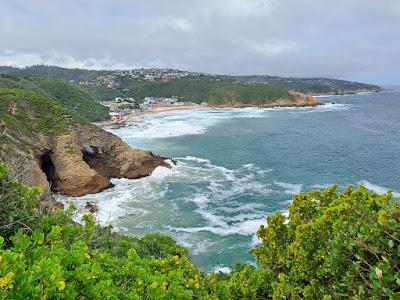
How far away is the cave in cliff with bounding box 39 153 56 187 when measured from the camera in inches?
1391

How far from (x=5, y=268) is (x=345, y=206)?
23.1 ft

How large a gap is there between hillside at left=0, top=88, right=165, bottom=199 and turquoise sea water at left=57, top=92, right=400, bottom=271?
1.72 m

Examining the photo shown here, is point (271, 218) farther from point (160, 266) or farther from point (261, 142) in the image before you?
point (261, 142)

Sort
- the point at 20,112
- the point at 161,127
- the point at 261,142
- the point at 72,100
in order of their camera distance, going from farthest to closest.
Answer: the point at 72,100 < the point at 161,127 < the point at 261,142 < the point at 20,112

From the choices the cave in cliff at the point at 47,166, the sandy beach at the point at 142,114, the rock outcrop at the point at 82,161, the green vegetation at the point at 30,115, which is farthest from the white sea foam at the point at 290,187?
the sandy beach at the point at 142,114

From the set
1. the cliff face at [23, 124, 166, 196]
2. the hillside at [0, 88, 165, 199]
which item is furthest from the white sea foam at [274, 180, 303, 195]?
the hillside at [0, 88, 165, 199]

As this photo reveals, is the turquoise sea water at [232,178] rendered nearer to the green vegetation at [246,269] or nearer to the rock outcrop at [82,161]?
the rock outcrop at [82,161]

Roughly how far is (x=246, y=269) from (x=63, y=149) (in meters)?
28.4

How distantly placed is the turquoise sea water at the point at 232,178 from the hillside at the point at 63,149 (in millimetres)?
1715

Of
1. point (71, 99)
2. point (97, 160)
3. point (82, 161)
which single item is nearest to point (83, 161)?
point (82, 161)

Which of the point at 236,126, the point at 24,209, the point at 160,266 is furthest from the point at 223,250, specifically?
the point at 236,126

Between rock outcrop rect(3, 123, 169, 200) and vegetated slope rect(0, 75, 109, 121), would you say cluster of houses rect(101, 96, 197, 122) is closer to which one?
vegetated slope rect(0, 75, 109, 121)

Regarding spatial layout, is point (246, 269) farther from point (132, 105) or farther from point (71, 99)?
point (132, 105)

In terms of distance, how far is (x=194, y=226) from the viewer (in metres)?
28.5
